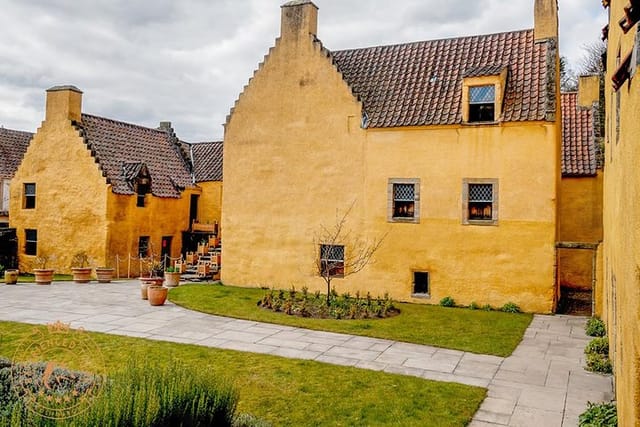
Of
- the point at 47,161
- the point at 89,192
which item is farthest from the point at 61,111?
the point at 89,192

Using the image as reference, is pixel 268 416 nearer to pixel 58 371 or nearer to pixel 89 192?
pixel 58 371

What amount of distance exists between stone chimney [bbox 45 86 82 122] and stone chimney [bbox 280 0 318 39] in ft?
36.8

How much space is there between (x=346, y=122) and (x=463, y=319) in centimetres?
860

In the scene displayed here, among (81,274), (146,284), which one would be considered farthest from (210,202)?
(146,284)

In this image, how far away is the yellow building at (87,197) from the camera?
2464cm

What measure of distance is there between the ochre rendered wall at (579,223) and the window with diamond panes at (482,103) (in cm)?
661

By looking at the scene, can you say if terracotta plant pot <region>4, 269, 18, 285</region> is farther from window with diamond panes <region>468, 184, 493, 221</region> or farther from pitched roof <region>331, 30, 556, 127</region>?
window with diamond panes <region>468, 184, 493, 221</region>

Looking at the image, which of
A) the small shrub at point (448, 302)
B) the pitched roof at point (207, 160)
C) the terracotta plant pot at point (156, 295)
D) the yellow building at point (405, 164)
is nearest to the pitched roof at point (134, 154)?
the pitched roof at point (207, 160)

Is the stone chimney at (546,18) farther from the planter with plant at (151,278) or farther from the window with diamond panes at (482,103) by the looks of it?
the planter with plant at (151,278)

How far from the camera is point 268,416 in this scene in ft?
26.1

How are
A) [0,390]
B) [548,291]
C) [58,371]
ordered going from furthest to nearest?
1. [548,291]
2. [58,371]
3. [0,390]

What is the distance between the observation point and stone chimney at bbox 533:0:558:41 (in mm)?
18297

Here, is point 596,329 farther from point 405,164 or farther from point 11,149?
point 11,149

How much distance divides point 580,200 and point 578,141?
113 inches
